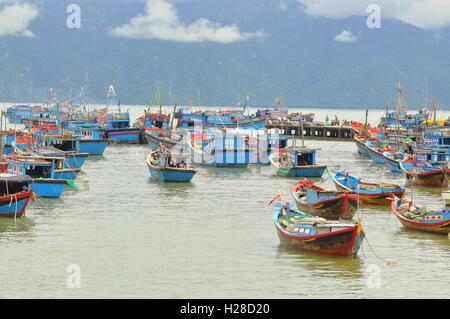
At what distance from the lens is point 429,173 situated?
6538cm

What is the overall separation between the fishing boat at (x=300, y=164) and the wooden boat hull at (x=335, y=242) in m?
33.0

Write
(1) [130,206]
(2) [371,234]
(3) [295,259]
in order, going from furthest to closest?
(1) [130,206], (2) [371,234], (3) [295,259]

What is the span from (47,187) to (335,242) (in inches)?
934

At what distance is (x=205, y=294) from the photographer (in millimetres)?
32031

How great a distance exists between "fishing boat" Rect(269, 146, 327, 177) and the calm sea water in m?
12.6

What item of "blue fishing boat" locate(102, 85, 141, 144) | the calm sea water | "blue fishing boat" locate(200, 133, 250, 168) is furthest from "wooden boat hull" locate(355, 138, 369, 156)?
the calm sea water

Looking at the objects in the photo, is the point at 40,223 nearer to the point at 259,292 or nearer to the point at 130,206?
the point at 130,206

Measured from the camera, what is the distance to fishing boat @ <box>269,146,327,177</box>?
71.3 metres

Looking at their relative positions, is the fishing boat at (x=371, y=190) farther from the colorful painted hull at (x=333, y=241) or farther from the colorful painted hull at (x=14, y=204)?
the colorful painted hull at (x=14, y=204)

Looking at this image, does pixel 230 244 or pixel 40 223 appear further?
pixel 40 223

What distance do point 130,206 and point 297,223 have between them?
18025mm

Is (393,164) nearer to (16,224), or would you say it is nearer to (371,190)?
(371,190)
